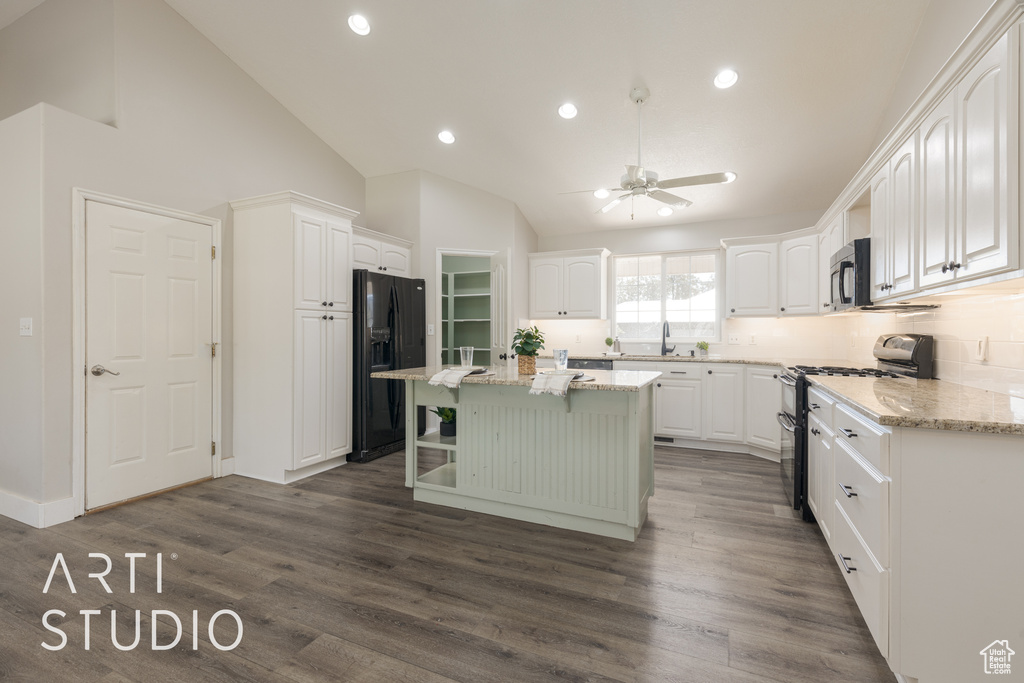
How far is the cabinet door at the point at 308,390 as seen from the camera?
371cm

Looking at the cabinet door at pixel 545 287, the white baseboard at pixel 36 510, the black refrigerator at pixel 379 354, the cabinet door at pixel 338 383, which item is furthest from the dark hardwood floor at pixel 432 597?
the cabinet door at pixel 545 287

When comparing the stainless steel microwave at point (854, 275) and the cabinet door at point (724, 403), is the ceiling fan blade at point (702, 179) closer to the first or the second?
the stainless steel microwave at point (854, 275)

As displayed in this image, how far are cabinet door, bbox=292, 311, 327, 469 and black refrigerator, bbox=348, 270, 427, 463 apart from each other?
1.21ft

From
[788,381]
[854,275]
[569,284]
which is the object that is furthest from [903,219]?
[569,284]

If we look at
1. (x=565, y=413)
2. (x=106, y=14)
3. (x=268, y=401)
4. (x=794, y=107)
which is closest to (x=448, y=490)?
(x=565, y=413)

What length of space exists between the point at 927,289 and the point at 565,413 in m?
1.81

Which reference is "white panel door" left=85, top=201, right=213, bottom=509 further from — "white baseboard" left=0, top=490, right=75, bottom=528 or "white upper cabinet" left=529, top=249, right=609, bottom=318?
"white upper cabinet" left=529, top=249, right=609, bottom=318

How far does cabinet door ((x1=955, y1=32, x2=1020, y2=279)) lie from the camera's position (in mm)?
1466

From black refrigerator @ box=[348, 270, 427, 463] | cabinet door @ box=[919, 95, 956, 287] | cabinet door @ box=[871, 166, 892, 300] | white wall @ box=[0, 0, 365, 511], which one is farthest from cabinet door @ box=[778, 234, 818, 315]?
white wall @ box=[0, 0, 365, 511]

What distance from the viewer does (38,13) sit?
362 cm

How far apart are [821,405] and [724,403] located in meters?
2.17

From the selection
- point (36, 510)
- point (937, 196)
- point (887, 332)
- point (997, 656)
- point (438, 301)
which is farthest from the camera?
point (438, 301)

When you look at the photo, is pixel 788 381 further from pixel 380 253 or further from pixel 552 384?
pixel 380 253

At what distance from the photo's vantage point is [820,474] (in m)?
2.51
